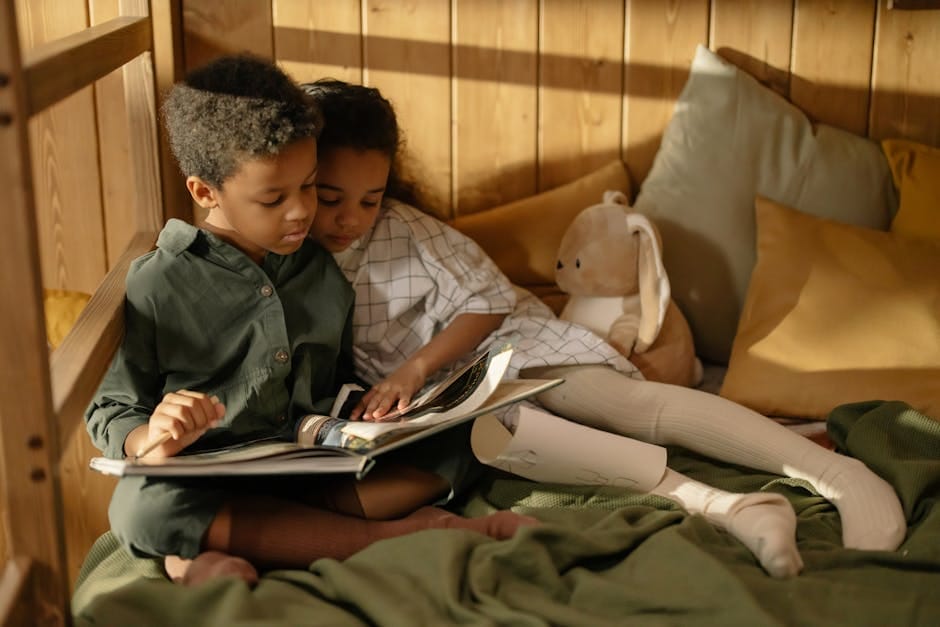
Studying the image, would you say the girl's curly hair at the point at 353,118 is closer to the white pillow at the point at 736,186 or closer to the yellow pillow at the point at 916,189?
the white pillow at the point at 736,186

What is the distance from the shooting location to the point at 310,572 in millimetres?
1096

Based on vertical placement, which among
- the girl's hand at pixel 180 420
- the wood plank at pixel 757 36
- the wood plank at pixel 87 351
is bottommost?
the girl's hand at pixel 180 420

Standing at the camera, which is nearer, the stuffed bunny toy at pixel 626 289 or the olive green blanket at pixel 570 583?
the olive green blanket at pixel 570 583

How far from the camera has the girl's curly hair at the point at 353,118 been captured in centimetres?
133

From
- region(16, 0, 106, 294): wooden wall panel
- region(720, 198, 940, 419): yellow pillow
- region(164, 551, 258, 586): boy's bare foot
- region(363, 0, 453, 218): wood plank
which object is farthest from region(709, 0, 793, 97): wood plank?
region(164, 551, 258, 586): boy's bare foot

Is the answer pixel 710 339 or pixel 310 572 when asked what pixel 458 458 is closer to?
pixel 310 572

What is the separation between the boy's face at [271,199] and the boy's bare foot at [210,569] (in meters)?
0.35

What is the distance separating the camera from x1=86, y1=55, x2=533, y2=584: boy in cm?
113

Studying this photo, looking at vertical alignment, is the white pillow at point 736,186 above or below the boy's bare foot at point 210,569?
above

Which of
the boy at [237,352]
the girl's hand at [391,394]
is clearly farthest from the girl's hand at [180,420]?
the girl's hand at [391,394]

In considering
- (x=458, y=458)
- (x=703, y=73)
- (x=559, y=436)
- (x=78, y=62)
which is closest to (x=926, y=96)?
(x=703, y=73)

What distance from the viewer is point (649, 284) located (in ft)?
5.04

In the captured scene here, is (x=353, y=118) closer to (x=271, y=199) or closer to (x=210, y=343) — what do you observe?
(x=271, y=199)

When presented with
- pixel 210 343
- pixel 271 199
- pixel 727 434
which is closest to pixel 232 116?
pixel 271 199
